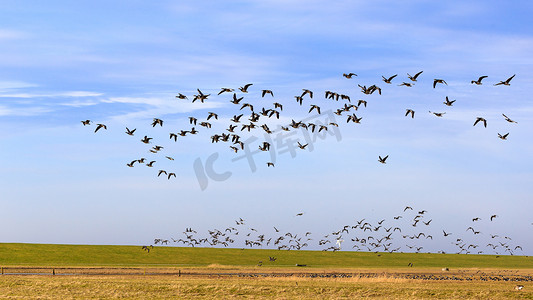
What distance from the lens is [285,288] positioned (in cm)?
5388

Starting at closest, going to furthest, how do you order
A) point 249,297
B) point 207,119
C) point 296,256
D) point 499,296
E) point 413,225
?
point 249,297 < point 499,296 < point 207,119 < point 413,225 < point 296,256

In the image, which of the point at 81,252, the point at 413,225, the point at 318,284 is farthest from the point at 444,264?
the point at 318,284

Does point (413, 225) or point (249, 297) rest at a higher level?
point (413, 225)

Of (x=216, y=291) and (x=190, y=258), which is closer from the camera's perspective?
(x=216, y=291)

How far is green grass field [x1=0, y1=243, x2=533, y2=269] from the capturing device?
10594 centimetres

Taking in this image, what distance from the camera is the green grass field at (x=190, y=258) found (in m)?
106

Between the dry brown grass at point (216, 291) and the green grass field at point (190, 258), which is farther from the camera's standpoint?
the green grass field at point (190, 258)

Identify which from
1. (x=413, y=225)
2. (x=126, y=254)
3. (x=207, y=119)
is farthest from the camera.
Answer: (x=126, y=254)

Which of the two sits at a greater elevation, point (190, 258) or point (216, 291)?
point (216, 291)

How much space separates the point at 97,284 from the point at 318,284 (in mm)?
19563

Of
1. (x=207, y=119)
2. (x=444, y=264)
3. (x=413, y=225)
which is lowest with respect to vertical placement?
(x=444, y=264)

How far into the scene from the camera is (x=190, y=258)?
4643 inches

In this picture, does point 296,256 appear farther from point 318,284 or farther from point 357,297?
point 357,297

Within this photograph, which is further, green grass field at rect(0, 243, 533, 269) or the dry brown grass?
green grass field at rect(0, 243, 533, 269)
